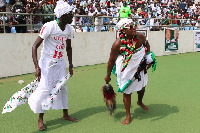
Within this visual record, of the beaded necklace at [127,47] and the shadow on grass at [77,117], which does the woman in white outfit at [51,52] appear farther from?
the beaded necklace at [127,47]

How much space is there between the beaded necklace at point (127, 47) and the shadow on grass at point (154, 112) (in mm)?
1008

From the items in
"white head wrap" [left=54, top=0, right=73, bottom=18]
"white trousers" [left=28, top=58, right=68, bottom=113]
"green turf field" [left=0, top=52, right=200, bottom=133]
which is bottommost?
"green turf field" [left=0, top=52, right=200, bottom=133]

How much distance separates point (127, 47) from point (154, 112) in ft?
4.76

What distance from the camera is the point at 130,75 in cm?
436

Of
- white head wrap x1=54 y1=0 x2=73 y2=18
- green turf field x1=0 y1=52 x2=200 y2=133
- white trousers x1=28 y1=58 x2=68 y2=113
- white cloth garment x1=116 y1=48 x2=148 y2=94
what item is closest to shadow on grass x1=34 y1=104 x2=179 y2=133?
green turf field x1=0 y1=52 x2=200 y2=133

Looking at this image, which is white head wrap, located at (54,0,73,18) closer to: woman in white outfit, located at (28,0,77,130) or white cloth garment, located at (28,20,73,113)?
woman in white outfit, located at (28,0,77,130)

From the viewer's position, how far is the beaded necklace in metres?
4.20

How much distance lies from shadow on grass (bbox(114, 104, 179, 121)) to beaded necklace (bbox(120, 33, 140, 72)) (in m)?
1.01

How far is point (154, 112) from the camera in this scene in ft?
15.9

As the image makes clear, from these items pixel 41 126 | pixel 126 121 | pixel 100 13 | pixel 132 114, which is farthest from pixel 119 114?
pixel 100 13

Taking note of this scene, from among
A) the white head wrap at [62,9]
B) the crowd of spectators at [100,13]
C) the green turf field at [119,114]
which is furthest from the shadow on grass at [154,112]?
the crowd of spectators at [100,13]

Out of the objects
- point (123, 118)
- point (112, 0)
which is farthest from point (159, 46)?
point (123, 118)

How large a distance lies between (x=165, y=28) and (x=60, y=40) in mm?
12177

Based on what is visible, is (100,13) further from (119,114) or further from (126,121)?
(126,121)
